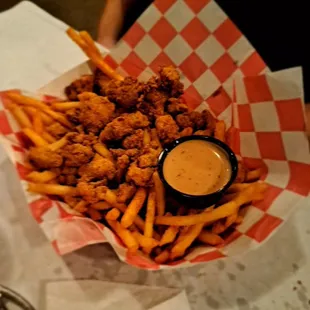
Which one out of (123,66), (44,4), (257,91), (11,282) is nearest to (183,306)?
(11,282)

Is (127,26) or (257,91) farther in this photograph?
(127,26)

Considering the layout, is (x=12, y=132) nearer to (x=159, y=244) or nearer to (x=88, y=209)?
(x=88, y=209)

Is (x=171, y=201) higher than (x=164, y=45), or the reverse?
(x=164, y=45)

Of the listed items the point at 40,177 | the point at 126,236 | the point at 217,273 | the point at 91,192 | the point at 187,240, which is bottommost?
the point at 217,273

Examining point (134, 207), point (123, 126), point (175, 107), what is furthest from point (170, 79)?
point (134, 207)

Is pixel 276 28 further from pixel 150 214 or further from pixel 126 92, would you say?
pixel 150 214

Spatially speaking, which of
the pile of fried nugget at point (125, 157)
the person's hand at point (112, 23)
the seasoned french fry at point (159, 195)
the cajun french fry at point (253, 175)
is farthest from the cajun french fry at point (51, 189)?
the person's hand at point (112, 23)

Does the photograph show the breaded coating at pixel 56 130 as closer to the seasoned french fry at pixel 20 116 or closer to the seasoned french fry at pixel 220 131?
the seasoned french fry at pixel 20 116
